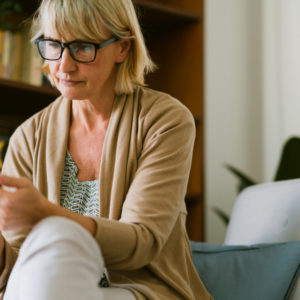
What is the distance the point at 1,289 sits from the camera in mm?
1154

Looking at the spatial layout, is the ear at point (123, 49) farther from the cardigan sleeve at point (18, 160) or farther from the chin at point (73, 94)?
the cardigan sleeve at point (18, 160)

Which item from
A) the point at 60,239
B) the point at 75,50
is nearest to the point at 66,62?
the point at 75,50

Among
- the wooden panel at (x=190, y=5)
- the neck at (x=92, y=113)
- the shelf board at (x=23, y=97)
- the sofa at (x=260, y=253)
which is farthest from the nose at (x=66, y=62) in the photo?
the wooden panel at (x=190, y=5)

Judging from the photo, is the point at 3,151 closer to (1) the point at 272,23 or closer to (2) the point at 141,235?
(2) the point at 141,235

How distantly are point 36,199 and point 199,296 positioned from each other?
0.49 metres

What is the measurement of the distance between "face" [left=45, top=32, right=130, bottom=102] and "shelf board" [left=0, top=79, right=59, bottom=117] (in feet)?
2.96

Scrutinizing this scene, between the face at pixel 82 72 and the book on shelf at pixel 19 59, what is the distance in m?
0.98

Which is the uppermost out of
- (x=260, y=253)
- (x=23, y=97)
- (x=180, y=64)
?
(x=180, y=64)

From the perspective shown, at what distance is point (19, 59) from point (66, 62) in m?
1.09

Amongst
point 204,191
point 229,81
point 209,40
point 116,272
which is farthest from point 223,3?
point 116,272

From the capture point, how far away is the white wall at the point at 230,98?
277 cm

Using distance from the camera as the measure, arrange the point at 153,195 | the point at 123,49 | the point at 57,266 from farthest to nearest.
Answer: the point at 123,49
the point at 153,195
the point at 57,266

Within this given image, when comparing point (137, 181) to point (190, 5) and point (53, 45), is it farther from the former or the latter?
point (190, 5)

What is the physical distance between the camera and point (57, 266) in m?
0.76
